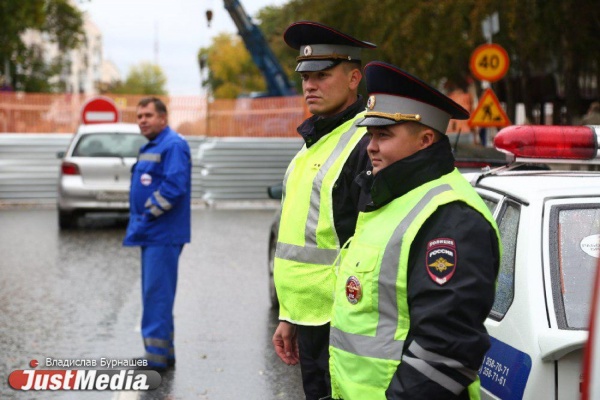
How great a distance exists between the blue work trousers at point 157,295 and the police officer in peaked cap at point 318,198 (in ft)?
11.2

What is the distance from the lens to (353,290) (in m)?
3.31

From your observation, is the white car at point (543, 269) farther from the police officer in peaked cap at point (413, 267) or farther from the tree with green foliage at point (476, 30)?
the tree with green foliage at point (476, 30)

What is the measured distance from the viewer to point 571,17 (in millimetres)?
19562

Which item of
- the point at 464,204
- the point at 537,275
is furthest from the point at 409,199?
the point at 537,275

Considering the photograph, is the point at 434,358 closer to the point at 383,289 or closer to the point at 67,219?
the point at 383,289

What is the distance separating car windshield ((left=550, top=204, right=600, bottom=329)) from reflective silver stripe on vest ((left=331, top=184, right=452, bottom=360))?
1257mm

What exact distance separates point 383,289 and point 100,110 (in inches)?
869

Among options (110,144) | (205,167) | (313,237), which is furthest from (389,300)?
(205,167)

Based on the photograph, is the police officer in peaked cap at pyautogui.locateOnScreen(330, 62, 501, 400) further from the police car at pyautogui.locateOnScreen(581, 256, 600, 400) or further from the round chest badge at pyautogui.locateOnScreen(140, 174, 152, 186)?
the round chest badge at pyautogui.locateOnScreen(140, 174, 152, 186)

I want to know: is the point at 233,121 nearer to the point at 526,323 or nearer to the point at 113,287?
the point at 113,287

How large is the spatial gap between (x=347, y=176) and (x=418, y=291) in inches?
48.4

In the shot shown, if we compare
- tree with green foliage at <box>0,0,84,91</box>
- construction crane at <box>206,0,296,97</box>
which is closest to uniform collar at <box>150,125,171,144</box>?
tree with green foliage at <box>0,0,84,91</box>

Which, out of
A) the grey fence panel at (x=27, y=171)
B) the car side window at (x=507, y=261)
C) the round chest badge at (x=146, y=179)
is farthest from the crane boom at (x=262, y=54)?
the car side window at (x=507, y=261)

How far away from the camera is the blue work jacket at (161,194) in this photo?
A: 25.7 ft
